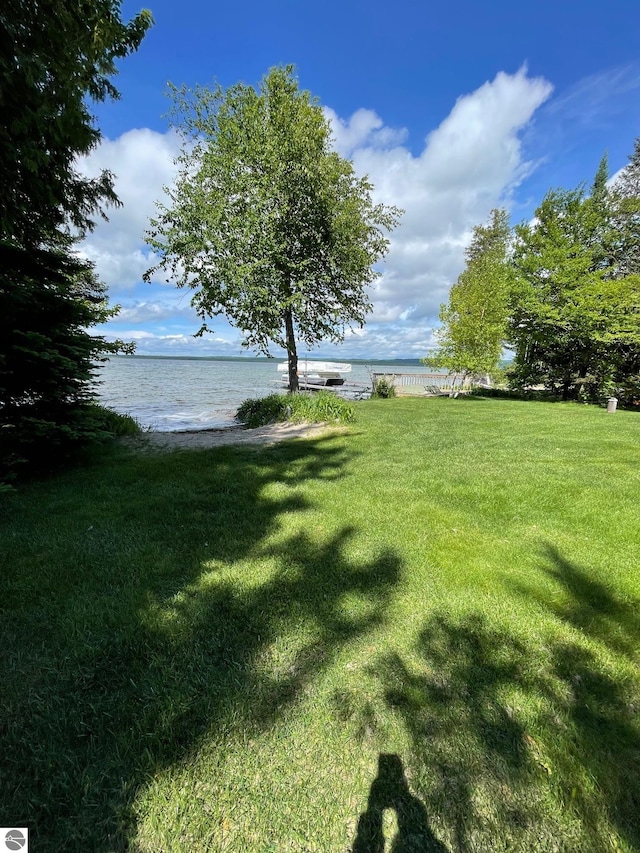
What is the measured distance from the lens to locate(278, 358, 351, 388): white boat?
24.8 metres

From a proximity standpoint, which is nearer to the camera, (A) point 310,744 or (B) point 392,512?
(A) point 310,744

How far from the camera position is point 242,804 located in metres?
1.33

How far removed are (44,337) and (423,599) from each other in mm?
4632

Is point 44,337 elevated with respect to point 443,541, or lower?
elevated

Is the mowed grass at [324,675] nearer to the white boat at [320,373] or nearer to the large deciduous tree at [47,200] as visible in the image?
the large deciduous tree at [47,200]

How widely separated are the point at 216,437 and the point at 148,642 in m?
5.76

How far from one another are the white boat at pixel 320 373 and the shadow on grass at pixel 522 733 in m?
22.5


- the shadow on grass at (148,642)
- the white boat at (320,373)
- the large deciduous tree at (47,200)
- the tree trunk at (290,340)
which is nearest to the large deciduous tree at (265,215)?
the tree trunk at (290,340)

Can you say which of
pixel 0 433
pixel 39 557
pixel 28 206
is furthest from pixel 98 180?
pixel 39 557

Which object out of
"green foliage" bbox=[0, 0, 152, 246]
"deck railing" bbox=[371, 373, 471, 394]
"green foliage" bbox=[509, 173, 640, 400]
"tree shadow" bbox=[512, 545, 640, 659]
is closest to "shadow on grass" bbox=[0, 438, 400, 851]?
"tree shadow" bbox=[512, 545, 640, 659]

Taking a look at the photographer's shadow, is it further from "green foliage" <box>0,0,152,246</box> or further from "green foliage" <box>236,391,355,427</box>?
"green foliage" <box>236,391,355,427</box>

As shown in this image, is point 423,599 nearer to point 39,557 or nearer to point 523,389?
point 39,557

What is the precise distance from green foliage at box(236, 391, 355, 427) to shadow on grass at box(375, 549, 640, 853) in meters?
6.77

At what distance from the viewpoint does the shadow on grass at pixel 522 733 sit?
1.29 metres
